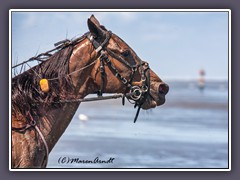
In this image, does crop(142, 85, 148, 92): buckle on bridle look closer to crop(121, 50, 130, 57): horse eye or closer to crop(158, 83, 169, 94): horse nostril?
crop(158, 83, 169, 94): horse nostril

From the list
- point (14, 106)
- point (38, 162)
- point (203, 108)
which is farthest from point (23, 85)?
point (203, 108)

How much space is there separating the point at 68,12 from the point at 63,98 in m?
1.50

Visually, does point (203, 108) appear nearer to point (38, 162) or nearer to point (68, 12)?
point (68, 12)

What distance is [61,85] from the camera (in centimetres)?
577

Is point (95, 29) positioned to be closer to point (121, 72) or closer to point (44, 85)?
point (121, 72)

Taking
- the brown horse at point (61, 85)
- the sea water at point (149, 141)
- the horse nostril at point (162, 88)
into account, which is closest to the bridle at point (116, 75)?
the brown horse at point (61, 85)

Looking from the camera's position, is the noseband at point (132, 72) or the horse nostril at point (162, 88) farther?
the horse nostril at point (162, 88)

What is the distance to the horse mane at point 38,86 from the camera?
5.73m

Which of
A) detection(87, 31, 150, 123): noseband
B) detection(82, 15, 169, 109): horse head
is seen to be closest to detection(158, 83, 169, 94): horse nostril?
detection(82, 15, 169, 109): horse head

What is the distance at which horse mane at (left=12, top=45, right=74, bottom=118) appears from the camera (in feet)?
18.8

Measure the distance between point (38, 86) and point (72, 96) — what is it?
0.30 m

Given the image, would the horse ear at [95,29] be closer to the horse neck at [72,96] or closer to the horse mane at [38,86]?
the horse neck at [72,96]

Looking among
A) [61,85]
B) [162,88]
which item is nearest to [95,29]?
[61,85]

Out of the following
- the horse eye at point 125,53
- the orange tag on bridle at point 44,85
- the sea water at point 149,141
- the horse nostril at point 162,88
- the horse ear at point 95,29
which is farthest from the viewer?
the sea water at point 149,141
